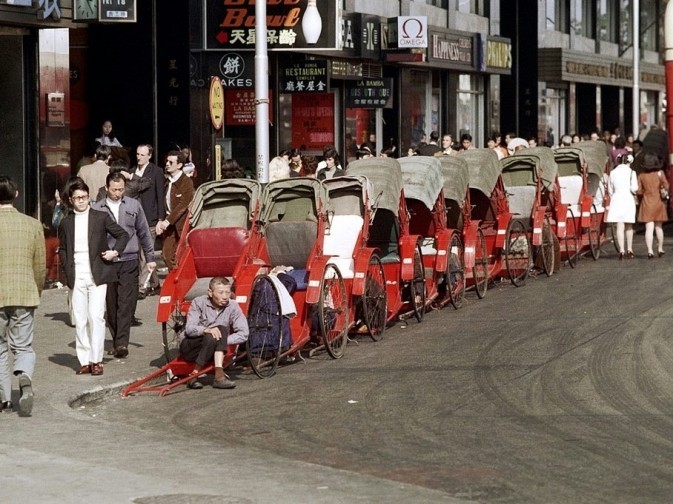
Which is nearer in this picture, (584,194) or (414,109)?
(584,194)

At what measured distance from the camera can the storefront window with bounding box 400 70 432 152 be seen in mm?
35875

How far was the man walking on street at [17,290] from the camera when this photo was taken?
11047 millimetres

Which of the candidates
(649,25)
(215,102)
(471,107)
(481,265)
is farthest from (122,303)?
(649,25)

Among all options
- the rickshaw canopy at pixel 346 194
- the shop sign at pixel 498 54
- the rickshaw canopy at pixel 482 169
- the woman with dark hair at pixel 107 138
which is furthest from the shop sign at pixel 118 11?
the shop sign at pixel 498 54

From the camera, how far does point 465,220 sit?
62.4ft

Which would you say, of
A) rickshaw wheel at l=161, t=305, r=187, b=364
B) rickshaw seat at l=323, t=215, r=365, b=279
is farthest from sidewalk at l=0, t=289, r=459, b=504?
rickshaw seat at l=323, t=215, r=365, b=279

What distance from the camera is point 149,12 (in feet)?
82.2

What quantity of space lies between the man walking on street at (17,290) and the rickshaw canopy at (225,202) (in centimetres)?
350

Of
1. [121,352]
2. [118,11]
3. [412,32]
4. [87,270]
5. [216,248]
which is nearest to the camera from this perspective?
[87,270]

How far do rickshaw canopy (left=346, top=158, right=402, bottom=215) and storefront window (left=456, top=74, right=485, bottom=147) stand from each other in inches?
902

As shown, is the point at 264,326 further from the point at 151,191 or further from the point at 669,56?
the point at 669,56

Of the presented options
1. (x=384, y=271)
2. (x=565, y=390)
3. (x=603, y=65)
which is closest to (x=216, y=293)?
(x=565, y=390)

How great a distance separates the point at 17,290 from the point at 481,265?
919 centimetres

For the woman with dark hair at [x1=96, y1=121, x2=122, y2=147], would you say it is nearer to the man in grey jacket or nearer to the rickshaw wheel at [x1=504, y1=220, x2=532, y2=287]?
the rickshaw wheel at [x1=504, y1=220, x2=532, y2=287]
